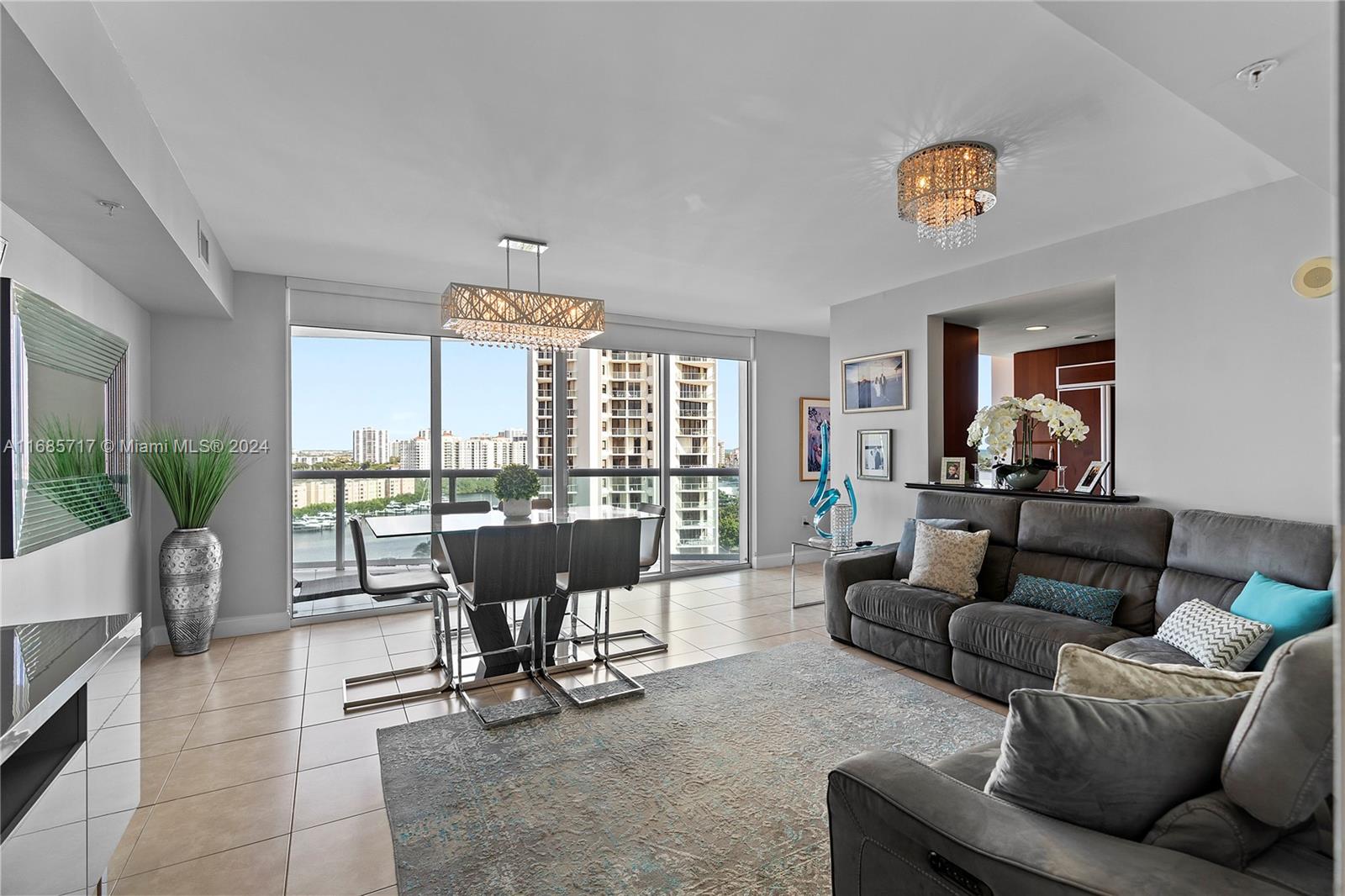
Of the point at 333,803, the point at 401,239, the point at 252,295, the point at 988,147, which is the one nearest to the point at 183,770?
the point at 333,803

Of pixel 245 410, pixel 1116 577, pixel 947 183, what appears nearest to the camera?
pixel 947 183

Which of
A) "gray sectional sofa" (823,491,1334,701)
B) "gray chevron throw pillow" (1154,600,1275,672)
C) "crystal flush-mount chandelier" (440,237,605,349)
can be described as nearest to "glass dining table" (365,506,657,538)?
"crystal flush-mount chandelier" (440,237,605,349)

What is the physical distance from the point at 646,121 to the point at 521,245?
168 centimetres

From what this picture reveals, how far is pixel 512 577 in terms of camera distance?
344 cm

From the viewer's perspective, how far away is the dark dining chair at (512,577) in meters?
3.27

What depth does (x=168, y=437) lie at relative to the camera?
13.8 ft

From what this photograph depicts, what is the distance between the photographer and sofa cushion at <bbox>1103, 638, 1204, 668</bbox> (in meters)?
2.60

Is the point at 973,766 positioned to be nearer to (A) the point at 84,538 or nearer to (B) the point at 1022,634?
(B) the point at 1022,634

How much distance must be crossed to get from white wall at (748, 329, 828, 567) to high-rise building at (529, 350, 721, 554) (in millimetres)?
447

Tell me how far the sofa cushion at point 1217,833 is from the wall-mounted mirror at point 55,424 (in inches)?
134

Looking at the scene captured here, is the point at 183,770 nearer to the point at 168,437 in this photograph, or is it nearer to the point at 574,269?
the point at 168,437

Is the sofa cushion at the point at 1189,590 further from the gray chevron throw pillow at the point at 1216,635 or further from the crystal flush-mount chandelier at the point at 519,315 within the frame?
the crystal flush-mount chandelier at the point at 519,315

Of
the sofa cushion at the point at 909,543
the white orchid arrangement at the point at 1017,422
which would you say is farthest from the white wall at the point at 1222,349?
the sofa cushion at the point at 909,543

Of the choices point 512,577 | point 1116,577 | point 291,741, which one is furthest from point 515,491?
point 1116,577
